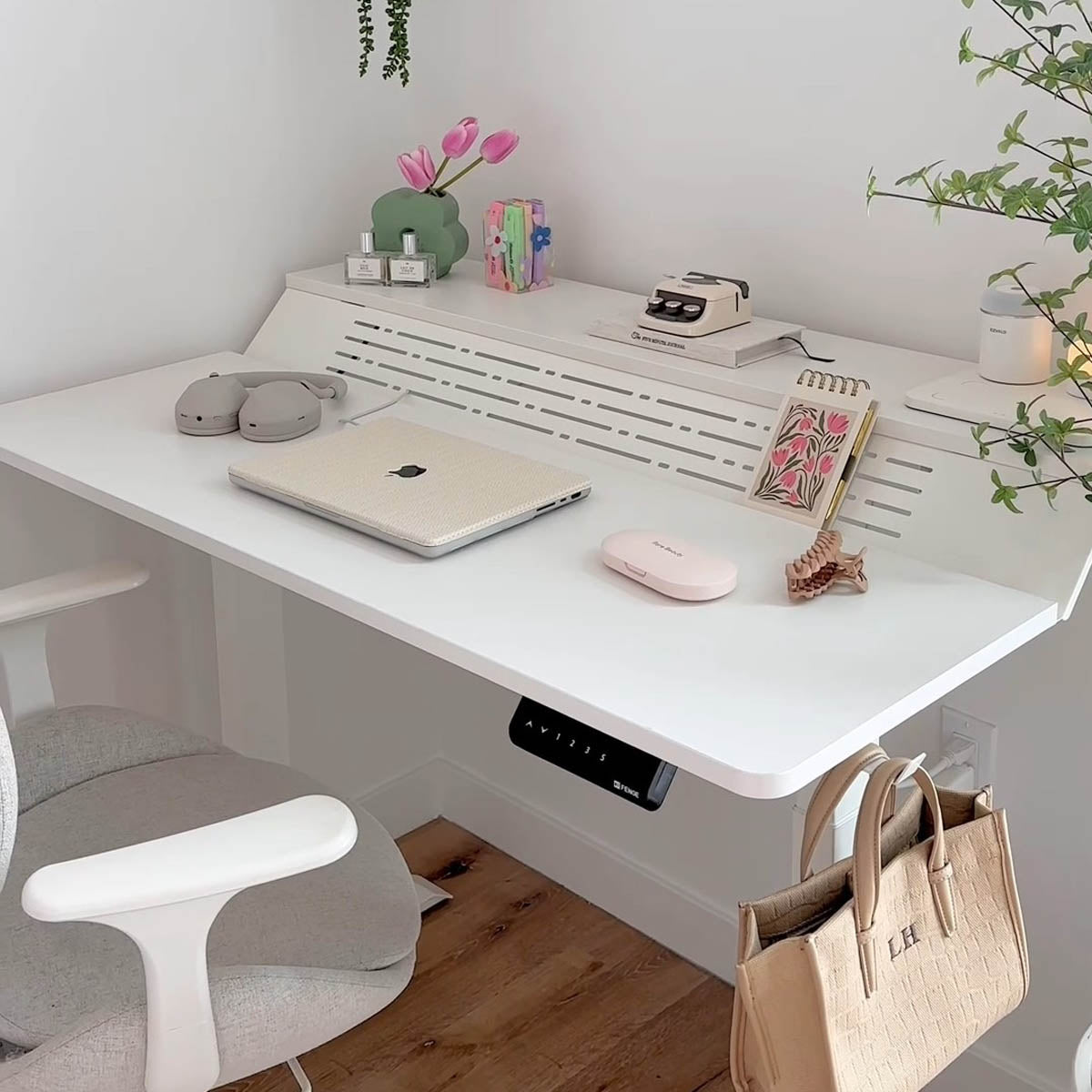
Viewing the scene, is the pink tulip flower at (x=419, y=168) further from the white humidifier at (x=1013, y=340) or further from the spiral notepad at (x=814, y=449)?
the white humidifier at (x=1013, y=340)

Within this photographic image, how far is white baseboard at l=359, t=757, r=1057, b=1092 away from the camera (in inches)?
71.4

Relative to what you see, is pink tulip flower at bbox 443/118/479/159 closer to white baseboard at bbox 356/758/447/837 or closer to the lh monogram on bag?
white baseboard at bbox 356/758/447/837

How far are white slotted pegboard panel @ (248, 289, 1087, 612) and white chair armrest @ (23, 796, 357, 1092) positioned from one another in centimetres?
64

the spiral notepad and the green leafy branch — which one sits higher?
the green leafy branch

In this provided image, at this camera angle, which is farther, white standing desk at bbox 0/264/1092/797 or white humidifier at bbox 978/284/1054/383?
white humidifier at bbox 978/284/1054/383

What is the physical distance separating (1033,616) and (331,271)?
4.05ft

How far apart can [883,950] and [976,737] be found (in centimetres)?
60

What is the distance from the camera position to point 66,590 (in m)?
1.50

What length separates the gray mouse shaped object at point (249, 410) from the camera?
65.2 inches

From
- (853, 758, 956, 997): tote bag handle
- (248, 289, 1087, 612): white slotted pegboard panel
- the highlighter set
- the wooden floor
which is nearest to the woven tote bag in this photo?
(853, 758, 956, 997): tote bag handle

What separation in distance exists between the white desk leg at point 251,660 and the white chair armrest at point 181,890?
0.91 m

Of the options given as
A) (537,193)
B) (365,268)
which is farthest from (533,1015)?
(537,193)

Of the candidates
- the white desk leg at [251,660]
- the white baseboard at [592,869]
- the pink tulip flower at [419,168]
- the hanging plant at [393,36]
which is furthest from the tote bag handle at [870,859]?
the hanging plant at [393,36]

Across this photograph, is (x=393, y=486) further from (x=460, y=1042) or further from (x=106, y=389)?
(x=460, y=1042)
